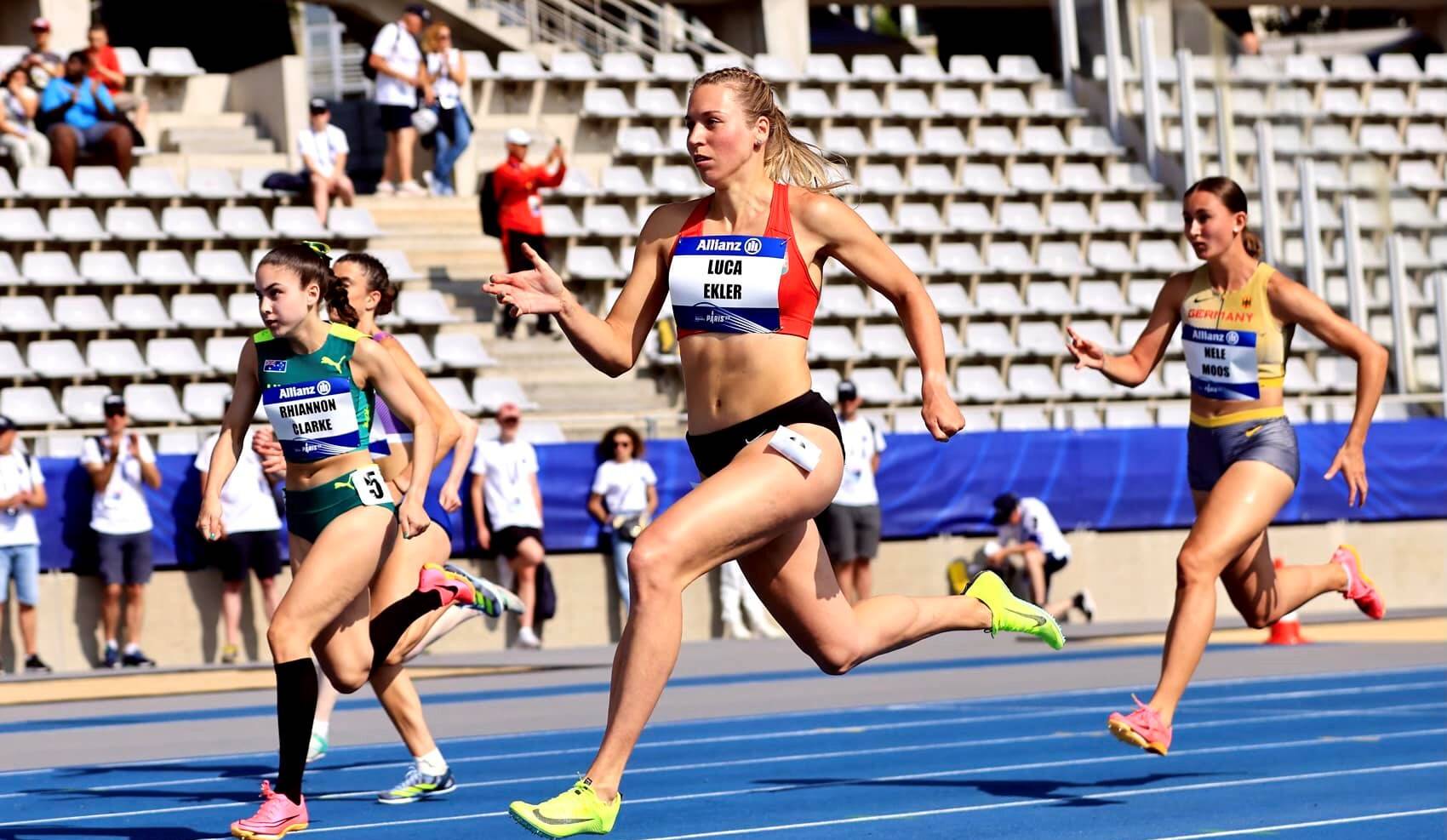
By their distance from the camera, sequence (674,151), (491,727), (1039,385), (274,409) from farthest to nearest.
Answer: (674,151) < (1039,385) < (491,727) < (274,409)

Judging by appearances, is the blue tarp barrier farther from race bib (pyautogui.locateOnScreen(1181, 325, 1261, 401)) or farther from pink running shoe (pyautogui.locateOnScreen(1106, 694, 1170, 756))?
pink running shoe (pyautogui.locateOnScreen(1106, 694, 1170, 756))

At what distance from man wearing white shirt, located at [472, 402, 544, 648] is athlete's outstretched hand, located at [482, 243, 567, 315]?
1082 cm

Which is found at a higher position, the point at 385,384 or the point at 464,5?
the point at 464,5

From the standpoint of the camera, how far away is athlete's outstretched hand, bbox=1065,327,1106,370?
25.8ft

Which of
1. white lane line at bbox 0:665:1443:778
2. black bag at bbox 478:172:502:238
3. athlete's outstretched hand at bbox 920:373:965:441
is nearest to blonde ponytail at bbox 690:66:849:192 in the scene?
athlete's outstretched hand at bbox 920:373:965:441

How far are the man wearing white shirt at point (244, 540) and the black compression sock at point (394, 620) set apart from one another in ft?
26.9

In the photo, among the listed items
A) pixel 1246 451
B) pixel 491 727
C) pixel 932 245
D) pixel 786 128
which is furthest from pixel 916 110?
pixel 786 128

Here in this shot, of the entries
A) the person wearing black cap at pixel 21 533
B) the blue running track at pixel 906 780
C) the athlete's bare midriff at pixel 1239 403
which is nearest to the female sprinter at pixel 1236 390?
the athlete's bare midriff at pixel 1239 403

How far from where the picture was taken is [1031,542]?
18.2 metres

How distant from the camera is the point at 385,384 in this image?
24.1 ft

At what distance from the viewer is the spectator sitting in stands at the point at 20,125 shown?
19922 millimetres

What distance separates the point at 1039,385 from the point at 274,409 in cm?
1534

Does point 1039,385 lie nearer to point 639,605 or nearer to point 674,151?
point 674,151

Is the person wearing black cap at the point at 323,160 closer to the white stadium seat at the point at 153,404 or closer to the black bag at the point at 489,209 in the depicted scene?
the black bag at the point at 489,209
